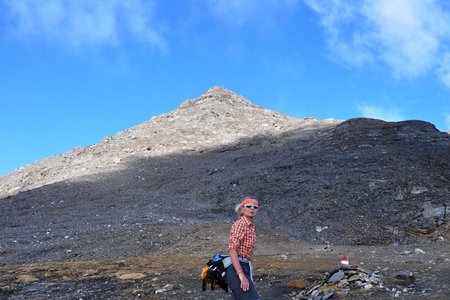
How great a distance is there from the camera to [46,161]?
3531cm

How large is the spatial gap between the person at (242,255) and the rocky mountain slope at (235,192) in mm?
7880

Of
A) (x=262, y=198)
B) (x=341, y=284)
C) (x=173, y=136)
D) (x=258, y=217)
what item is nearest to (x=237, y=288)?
(x=341, y=284)

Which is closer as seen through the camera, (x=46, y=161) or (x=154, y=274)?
(x=154, y=274)

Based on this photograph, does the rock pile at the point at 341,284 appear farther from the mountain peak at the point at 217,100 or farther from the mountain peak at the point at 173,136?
the mountain peak at the point at 217,100

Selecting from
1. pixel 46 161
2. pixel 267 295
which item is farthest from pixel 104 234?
pixel 46 161

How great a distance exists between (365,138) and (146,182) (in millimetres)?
10049

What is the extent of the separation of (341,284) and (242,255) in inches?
124

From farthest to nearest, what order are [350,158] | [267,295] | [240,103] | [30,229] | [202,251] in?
[240,103] → [350,158] → [30,229] → [202,251] → [267,295]

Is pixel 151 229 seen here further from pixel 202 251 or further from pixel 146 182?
pixel 146 182

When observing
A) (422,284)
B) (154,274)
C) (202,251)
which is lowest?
(422,284)

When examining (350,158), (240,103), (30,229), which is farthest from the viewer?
(240,103)

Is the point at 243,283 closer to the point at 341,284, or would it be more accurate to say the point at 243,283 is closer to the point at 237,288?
the point at 237,288

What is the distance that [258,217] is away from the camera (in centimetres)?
1673

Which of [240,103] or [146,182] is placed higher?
[240,103]
